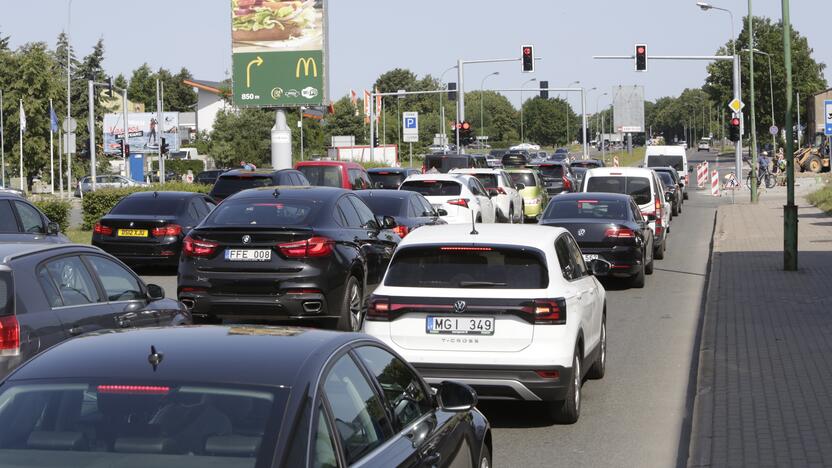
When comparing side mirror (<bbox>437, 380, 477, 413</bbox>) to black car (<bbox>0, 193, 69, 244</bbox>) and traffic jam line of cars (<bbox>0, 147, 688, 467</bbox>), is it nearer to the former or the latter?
traffic jam line of cars (<bbox>0, 147, 688, 467</bbox>)

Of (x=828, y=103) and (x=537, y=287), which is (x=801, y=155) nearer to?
(x=828, y=103)

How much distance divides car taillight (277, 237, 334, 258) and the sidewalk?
4084mm

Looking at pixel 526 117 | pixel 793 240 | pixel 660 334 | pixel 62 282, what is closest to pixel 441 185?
pixel 793 240

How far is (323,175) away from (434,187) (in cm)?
613

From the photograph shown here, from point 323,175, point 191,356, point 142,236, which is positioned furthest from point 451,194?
point 191,356

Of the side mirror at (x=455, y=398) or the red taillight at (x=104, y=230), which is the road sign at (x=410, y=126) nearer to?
the red taillight at (x=104, y=230)

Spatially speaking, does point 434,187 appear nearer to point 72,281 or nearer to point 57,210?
point 57,210

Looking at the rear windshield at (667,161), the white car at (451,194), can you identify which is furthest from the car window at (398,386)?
the rear windshield at (667,161)

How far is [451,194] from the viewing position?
87.7ft

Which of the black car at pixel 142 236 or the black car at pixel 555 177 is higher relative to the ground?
the black car at pixel 555 177

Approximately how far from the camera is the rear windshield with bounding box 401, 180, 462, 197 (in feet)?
88.1

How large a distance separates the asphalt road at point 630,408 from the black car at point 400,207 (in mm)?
3229

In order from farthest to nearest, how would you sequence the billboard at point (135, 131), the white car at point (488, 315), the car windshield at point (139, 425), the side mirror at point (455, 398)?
the billboard at point (135, 131) < the white car at point (488, 315) < the side mirror at point (455, 398) < the car windshield at point (139, 425)

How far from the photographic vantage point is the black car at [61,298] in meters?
7.73
